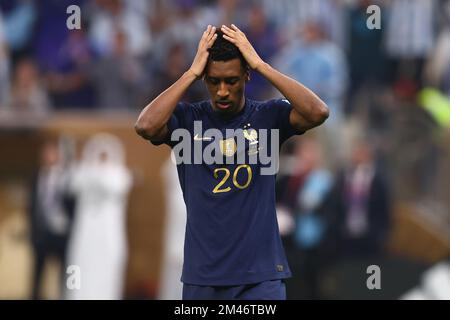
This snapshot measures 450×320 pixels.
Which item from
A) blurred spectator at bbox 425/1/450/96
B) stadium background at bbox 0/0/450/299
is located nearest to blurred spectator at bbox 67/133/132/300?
stadium background at bbox 0/0/450/299

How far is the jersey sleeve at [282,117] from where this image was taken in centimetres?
836

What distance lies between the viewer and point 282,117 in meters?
8.37

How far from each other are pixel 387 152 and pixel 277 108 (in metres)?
8.06

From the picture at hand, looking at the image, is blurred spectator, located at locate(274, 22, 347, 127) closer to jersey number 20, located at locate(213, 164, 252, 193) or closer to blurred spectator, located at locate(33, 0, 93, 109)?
blurred spectator, located at locate(33, 0, 93, 109)

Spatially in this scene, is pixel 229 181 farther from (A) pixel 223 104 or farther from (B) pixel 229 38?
(B) pixel 229 38

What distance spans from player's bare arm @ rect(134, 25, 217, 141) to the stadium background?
7497 mm

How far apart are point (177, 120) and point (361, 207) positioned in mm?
7788

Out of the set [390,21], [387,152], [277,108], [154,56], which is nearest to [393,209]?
[387,152]

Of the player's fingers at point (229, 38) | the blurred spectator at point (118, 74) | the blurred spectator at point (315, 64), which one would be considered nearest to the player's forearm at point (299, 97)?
the player's fingers at point (229, 38)

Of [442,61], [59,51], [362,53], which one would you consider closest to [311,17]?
[362,53]

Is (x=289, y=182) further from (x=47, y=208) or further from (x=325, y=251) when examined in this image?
(x=47, y=208)

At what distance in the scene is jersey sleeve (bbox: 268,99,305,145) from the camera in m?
8.36

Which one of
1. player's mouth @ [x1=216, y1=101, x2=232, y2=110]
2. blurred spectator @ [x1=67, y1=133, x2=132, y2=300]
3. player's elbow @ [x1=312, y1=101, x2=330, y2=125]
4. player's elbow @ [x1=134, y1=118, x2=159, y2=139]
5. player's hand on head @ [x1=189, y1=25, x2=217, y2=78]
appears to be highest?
player's hand on head @ [x1=189, y1=25, x2=217, y2=78]

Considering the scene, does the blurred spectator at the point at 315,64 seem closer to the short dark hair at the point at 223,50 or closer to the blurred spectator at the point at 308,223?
the blurred spectator at the point at 308,223
